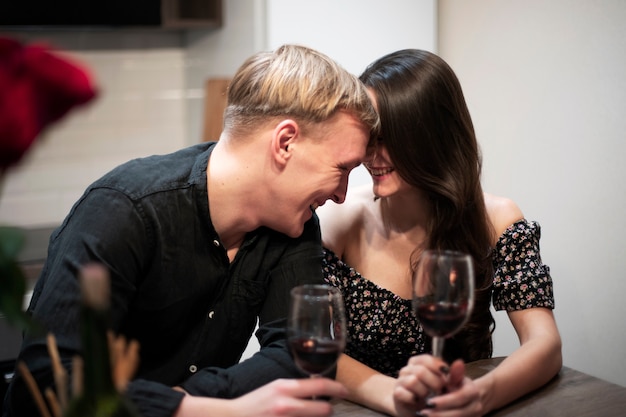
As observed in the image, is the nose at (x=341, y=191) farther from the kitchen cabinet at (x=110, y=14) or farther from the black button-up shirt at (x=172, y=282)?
the kitchen cabinet at (x=110, y=14)

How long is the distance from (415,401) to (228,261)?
489 millimetres

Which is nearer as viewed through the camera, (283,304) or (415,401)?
(415,401)

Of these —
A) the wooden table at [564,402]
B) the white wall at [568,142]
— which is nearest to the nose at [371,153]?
the wooden table at [564,402]

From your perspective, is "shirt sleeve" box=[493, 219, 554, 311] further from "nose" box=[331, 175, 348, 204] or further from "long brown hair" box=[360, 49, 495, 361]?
"nose" box=[331, 175, 348, 204]

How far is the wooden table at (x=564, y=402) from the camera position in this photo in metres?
1.47

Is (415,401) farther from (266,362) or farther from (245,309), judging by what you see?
(245,309)

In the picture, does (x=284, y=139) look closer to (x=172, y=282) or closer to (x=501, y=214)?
(x=172, y=282)

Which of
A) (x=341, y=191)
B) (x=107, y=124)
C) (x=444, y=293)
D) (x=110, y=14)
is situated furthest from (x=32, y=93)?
(x=107, y=124)

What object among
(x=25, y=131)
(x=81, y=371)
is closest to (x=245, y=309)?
(x=81, y=371)

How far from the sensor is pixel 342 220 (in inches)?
81.4

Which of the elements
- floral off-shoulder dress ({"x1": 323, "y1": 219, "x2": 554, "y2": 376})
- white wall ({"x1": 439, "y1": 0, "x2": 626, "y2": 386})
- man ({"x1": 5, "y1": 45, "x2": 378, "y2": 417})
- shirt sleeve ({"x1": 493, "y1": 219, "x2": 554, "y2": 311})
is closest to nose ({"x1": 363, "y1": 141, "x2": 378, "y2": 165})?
man ({"x1": 5, "y1": 45, "x2": 378, "y2": 417})

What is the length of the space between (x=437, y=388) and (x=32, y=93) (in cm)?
93

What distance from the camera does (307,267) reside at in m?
1.69

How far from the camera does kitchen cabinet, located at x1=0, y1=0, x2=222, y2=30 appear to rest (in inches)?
110
